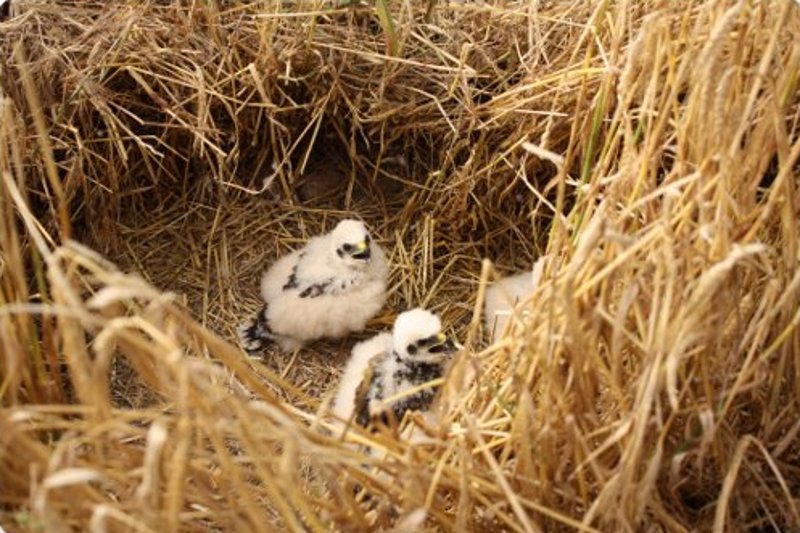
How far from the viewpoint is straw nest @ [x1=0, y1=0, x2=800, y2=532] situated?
A: 64.6 inches

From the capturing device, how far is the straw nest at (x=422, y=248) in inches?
64.6

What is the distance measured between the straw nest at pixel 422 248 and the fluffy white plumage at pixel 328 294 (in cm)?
11

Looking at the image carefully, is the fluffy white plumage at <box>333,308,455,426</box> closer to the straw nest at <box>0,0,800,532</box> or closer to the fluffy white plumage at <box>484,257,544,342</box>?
the straw nest at <box>0,0,800,532</box>

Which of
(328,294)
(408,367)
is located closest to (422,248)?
(328,294)

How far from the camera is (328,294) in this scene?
2.94m

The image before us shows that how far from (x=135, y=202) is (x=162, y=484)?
1.69 meters

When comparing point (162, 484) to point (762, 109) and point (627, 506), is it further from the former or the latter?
point (762, 109)

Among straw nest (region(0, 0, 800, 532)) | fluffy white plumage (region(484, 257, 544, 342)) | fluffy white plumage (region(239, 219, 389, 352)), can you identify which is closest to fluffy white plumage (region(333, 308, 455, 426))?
straw nest (region(0, 0, 800, 532))

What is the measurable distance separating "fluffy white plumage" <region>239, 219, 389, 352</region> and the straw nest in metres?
0.11

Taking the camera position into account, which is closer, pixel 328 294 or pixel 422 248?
pixel 328 294

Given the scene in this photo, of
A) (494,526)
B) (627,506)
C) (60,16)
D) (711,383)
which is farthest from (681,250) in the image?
(60,16)

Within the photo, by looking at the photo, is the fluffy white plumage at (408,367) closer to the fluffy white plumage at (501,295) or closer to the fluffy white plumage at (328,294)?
the fluffy white plumage at (501,295)

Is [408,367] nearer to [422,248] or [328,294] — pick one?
[328,294]

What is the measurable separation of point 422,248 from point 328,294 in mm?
403
